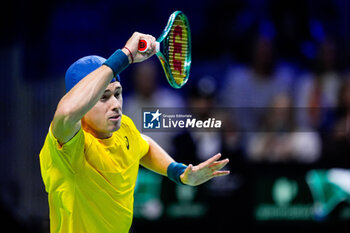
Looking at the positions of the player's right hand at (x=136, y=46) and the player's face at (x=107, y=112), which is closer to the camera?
the player's right hand at (x=136, y=46)

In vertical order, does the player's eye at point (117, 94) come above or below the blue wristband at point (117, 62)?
below

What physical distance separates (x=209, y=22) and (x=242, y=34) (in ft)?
1.35

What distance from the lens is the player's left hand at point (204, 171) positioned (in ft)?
12.2

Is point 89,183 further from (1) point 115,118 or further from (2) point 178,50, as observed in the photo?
(2) point 178,50

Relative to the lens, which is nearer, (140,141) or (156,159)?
(140,141)

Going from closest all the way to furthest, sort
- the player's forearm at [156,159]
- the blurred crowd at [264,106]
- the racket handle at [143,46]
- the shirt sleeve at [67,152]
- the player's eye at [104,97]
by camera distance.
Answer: the shirt sleeve at [67,152] → the racket handle at [143,46] → the player's eye at [104,97] → the player's forearm at [156,159] → the blurred crowd at [264,106]

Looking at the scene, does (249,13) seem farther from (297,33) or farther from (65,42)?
(65,42)

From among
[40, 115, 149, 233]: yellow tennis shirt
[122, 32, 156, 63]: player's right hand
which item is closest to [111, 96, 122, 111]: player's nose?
[40, 115, 149, 233]: yellow tennis shirt

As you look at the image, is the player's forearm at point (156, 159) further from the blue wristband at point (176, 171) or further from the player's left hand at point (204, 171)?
the player's left hand at point (204, 171)

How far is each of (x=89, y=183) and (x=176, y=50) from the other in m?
1.14

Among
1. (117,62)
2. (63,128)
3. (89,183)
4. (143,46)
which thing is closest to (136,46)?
(143,46)

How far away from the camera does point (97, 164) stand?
11.7ft

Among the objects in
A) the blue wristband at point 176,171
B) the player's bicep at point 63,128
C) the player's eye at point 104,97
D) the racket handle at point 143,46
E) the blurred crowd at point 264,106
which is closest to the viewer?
the player's bicep at point 63,128

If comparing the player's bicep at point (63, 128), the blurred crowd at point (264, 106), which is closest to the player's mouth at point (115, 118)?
the player's bicep at point (63, 128)
